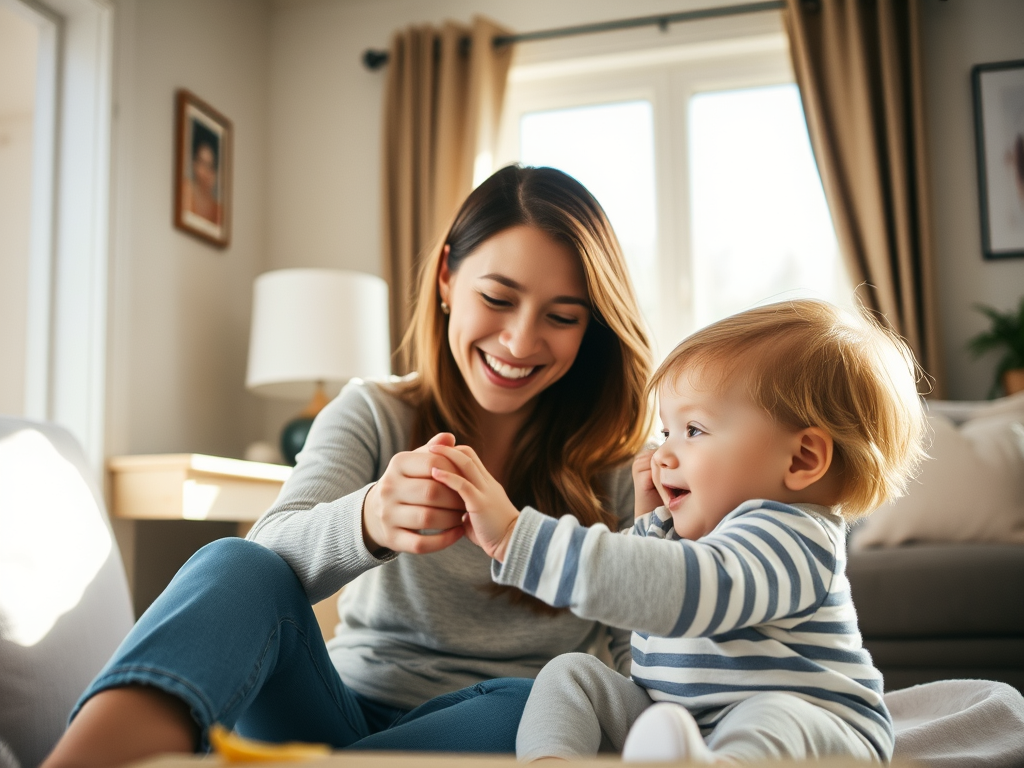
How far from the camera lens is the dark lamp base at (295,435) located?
309 centimetres

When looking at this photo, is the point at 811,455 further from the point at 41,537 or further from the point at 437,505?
the point at 41,537

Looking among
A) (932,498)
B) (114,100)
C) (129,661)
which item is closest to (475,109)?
(114,100)

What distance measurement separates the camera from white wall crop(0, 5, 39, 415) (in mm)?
2789

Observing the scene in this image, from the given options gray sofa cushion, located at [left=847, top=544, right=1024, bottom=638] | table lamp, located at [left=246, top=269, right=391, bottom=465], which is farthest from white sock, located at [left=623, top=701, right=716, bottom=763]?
table lamp, located at [left=246, top=269, right=391, bottom=465]

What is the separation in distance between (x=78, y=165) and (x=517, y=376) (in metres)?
2.20

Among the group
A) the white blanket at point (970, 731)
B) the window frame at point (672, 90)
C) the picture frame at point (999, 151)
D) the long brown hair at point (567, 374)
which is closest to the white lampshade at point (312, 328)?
the window frame at point (672, 90)

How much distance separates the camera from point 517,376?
130 centimetres

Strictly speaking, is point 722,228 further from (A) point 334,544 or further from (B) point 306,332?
(A) point 334,544

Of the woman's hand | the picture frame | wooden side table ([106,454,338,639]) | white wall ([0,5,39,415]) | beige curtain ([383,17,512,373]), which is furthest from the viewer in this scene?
beige curtain ([383,17,512,373])

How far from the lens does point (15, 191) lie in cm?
285

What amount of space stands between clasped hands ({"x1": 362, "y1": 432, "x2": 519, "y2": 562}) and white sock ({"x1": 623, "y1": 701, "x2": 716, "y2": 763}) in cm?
21

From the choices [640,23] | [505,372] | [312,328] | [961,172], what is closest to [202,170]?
[312,328]

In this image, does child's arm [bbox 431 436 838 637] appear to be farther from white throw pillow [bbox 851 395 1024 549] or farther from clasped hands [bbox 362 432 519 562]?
white throw pillow [bbox 851 395 1024 549]

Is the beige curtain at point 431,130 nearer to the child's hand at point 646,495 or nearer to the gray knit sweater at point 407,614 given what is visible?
the gray knit sweater at point 407,614
